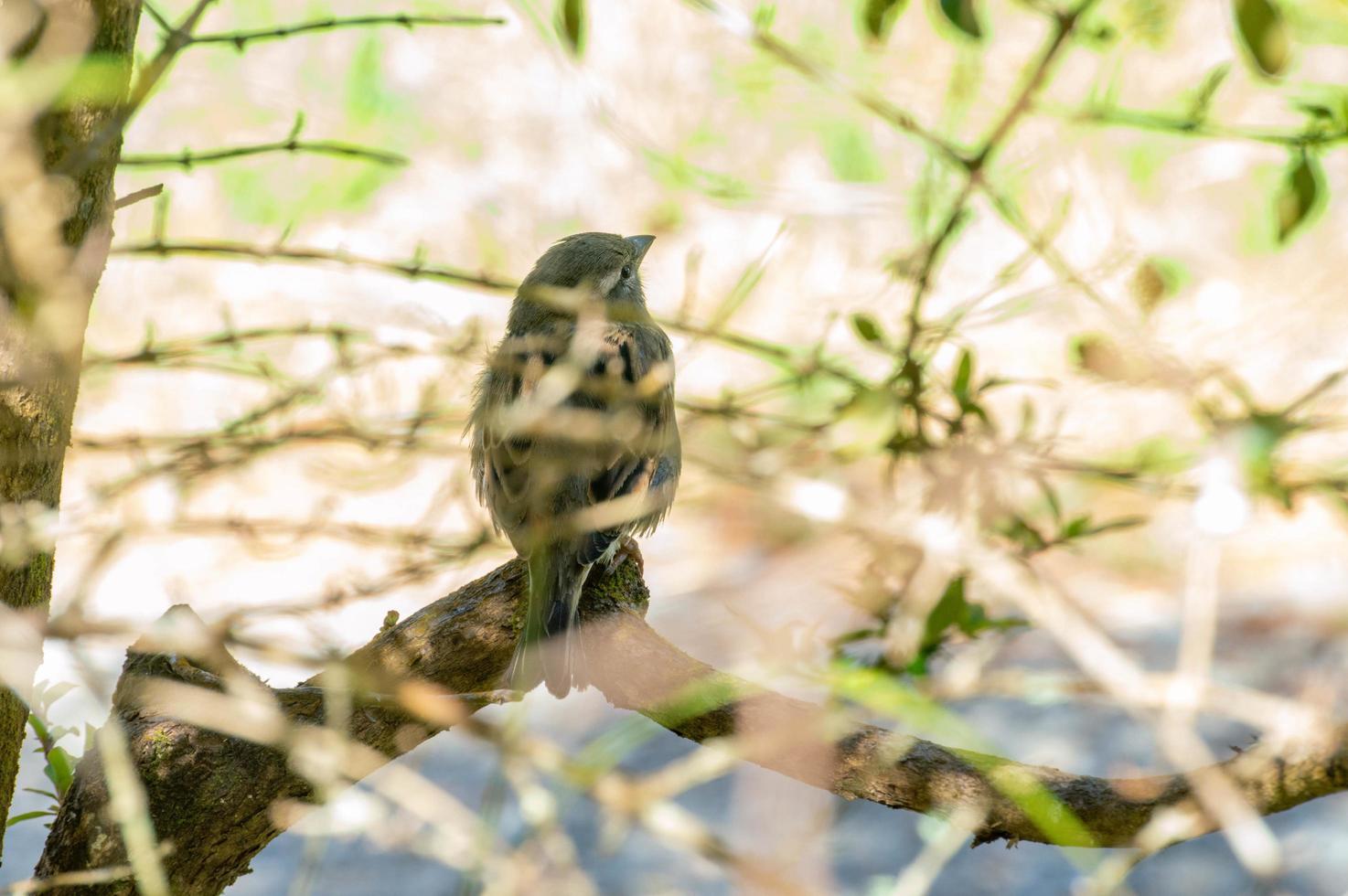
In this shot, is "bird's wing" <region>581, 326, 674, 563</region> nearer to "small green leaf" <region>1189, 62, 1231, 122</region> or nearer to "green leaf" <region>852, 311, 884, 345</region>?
"green leaf" <region>852, 311, 884, 345</region>

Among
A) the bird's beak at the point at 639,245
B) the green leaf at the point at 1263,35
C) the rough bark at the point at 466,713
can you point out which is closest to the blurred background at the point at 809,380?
the green leaf at the point at 1263,35

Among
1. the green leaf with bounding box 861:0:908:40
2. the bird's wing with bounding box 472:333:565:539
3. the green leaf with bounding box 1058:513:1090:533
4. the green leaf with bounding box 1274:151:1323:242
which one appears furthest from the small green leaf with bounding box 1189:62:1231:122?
the bird's wing with bounding box 472:333:565:539

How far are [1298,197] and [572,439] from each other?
5.48 feet

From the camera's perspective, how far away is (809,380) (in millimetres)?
3709

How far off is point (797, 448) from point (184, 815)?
1.67m

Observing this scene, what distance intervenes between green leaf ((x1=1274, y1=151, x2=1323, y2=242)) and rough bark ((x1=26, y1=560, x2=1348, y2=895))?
1.26m

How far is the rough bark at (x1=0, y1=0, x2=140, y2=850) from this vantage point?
219cm

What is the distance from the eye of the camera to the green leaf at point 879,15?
189 centimetres

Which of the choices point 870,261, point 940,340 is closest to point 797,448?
point 940,340

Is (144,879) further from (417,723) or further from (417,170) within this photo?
(417,170)

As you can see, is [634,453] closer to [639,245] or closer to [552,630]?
[552,630]

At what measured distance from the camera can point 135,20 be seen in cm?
235

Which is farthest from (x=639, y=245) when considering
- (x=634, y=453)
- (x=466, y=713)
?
(x=466, y=713)

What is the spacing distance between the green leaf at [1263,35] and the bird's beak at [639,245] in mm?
2964
